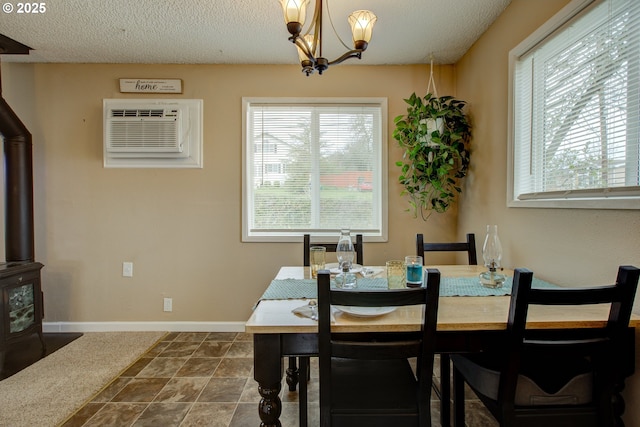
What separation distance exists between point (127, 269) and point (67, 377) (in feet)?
3.22

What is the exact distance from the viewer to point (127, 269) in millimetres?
2881

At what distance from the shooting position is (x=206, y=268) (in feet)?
9.47

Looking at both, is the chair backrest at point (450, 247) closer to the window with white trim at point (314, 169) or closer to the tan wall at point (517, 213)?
the tan wall at point (517, 213)

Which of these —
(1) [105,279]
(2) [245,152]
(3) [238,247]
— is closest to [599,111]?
(2) [245,152]

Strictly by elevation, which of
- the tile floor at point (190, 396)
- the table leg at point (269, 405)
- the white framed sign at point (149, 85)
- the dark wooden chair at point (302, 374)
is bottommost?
the tile floor at point (190, 396)

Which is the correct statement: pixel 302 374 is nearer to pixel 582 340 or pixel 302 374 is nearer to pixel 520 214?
pixel 582 340

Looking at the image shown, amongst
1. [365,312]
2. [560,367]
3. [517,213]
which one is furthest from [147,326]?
[517,213]

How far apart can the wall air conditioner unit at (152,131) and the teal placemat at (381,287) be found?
177cm

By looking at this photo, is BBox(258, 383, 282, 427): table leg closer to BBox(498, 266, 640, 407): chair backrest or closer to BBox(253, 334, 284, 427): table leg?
BBox(253, 334, 284, 427): table leg

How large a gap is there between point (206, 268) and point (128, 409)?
126cm

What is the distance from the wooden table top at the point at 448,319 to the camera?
1.09m

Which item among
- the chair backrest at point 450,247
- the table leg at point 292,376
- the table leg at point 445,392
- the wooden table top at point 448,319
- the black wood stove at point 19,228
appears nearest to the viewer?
the wooden table top at point 448,319

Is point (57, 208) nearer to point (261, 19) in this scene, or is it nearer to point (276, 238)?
point (276, 238)

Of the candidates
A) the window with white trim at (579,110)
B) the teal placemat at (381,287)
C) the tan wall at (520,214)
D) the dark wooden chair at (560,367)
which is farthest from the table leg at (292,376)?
the window with white trim at (579,110)
